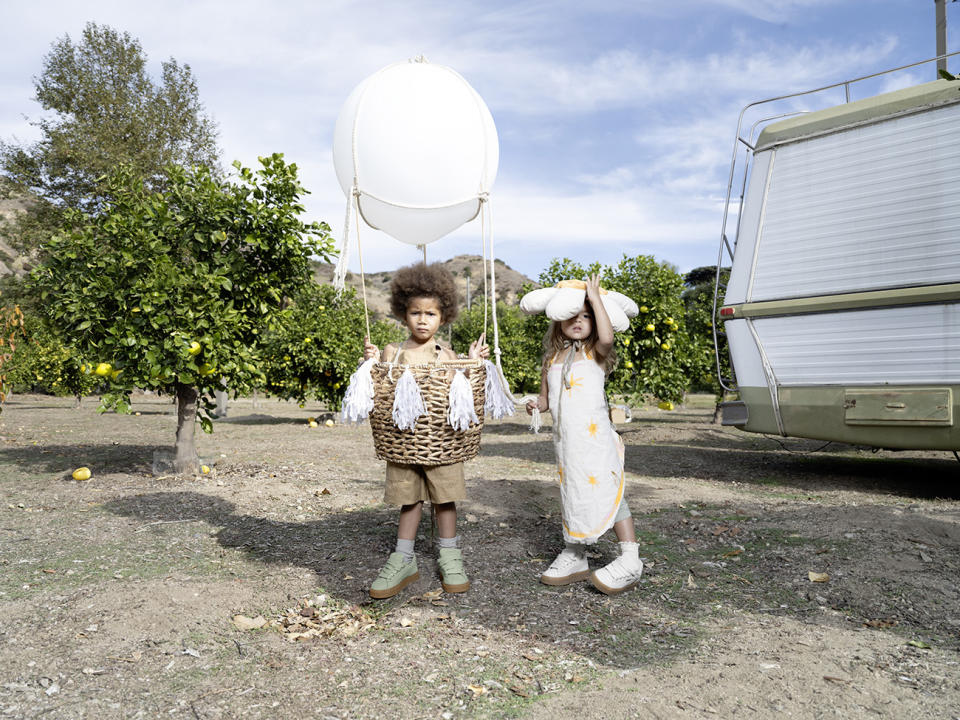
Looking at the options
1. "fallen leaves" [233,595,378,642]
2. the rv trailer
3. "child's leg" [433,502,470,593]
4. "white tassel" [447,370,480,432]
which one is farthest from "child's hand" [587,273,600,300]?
the rv trailer

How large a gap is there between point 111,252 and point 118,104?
23765 mm

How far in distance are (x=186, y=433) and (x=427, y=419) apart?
5073 millimetres

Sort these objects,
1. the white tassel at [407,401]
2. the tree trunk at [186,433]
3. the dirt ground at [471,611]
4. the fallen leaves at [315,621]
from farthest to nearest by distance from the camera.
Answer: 1. the tree trunk at [186,433]
2. the white tassel at [407,401]
3. the fallen leaves at [315,621]
4. the dirt ground at [471,611]

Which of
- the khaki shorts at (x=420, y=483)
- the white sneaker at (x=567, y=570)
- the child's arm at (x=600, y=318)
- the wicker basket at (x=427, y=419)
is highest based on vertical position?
the child's arm at (x=600, y=318)

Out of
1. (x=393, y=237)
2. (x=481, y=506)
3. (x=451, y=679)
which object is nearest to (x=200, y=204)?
(x=393, y=237)

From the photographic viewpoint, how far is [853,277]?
6.29 meters

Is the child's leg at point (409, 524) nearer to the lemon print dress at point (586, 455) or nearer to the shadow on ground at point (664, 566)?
the shadow on ground at point (664, 566)

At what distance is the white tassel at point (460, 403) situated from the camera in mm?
3654

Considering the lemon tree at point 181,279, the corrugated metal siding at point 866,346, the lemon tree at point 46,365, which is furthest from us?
the lemon tree at point 46,365

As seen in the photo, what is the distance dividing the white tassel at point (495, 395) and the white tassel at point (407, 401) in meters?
0.50

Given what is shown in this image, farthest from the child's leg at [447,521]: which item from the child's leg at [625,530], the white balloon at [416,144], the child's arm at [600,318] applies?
the white balloon at [416,144]

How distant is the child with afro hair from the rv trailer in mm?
4101

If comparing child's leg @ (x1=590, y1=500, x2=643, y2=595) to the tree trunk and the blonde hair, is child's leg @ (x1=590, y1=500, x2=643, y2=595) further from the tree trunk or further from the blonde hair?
the tree trunk

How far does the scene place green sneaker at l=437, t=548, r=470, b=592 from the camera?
3.88m
